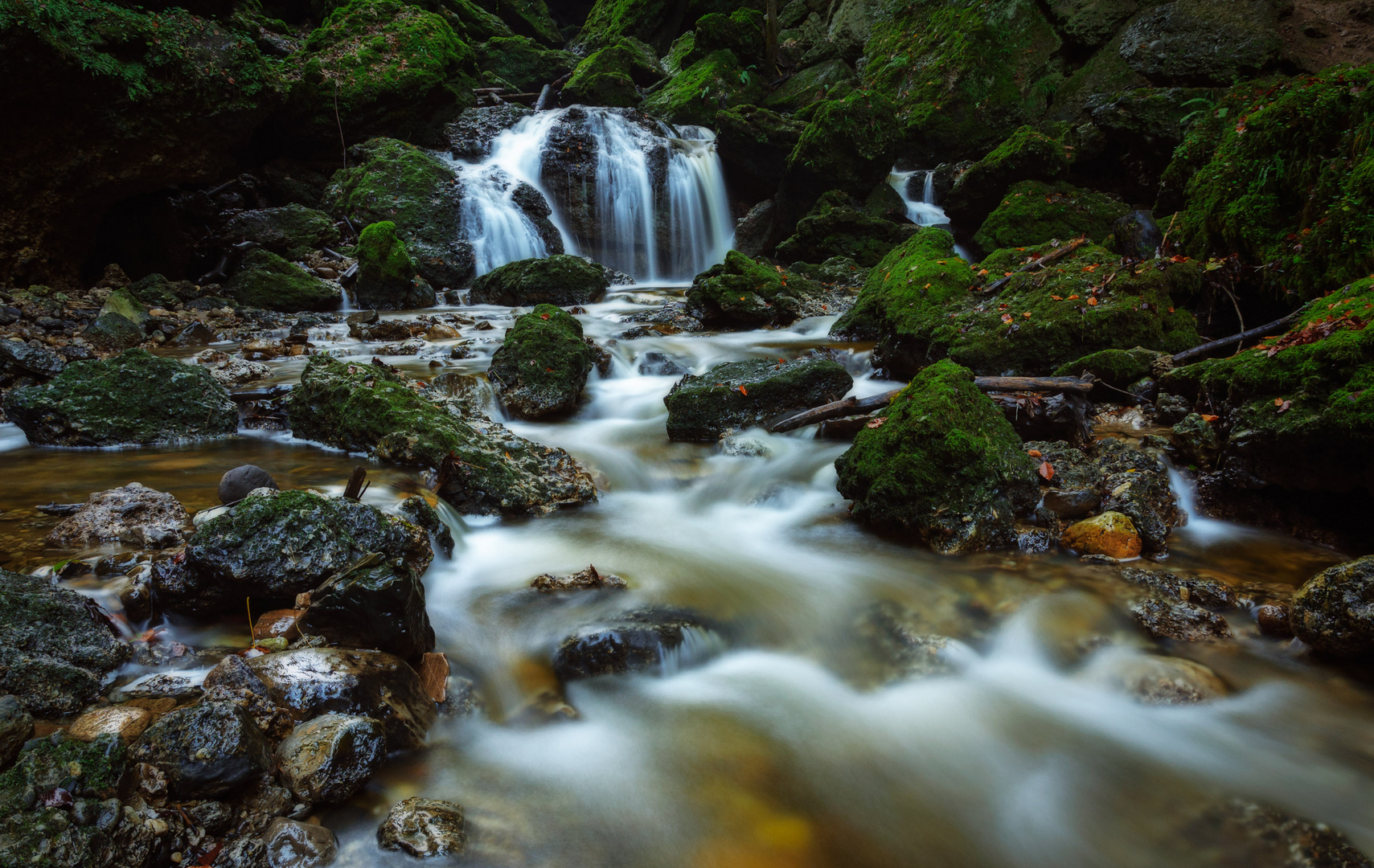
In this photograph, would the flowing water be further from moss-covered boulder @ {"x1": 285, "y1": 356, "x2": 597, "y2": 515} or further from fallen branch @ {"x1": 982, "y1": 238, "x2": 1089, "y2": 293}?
fallen branch @ {"x1": 982, "y1": 238, "x2": 1089, "y2": 293}

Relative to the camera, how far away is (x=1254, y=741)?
2754 millimetres

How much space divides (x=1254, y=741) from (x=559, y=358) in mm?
5908

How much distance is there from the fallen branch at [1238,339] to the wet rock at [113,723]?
7454 millimetres

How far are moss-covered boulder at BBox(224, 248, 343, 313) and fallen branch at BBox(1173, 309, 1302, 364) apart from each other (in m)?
12.4

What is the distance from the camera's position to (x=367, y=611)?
8.58 ft

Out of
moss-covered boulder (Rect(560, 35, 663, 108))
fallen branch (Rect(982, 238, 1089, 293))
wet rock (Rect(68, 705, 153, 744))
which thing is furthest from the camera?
moss-covered boulder (Rect(560, 35, 663, 108))

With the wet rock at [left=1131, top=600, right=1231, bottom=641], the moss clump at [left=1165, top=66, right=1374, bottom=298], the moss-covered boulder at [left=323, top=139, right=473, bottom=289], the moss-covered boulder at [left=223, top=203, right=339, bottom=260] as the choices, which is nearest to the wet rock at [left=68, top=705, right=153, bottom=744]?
the wet rock at [left=1131, top=600, right=1231, bottom=641]

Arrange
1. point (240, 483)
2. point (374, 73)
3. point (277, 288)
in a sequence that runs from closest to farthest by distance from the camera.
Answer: point (240, 483)
point (277, 288)
point (374, 73)

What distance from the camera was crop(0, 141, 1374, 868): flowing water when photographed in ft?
7.66

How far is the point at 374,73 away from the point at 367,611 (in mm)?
17726

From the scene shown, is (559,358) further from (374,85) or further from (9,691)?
(374,85)

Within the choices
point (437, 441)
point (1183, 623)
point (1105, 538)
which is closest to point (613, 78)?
point (437, 441)

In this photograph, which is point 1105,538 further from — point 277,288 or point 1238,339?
point 277,288

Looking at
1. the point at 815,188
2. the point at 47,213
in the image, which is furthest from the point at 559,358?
the point at 815,188
